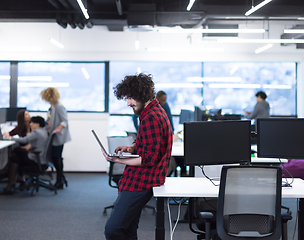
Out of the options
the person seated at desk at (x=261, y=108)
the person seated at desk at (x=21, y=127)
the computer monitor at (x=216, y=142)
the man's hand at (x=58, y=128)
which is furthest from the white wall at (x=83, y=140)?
the computer monitor at (x=216, y=142)

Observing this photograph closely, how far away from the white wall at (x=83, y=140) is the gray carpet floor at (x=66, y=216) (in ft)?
4.11

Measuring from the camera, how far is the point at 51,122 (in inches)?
206

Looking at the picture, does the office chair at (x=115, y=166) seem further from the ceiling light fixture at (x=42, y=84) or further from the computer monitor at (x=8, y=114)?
the ceiling light fixture at (x=42, y=84)

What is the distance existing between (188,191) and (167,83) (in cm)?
491

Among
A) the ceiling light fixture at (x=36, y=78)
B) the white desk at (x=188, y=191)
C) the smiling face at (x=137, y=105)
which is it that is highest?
the ceiling light fixture at (x=36, y=78)

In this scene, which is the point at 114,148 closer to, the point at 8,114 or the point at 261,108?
the point at 8,114

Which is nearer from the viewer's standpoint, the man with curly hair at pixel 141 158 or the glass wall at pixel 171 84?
the man with curly hair at pixel 141 158

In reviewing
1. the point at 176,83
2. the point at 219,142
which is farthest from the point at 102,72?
the point at 219,142

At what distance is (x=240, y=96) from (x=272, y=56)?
1038 mm

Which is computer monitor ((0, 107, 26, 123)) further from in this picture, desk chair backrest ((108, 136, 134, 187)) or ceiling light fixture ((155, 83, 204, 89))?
ceiling light fixture ((155, 83, 204, 89))

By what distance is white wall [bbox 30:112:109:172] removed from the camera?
6812 mm

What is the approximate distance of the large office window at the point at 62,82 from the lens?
22.8 ft

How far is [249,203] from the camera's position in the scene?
81.3 inches

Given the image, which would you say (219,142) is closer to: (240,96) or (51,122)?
(51,122)
